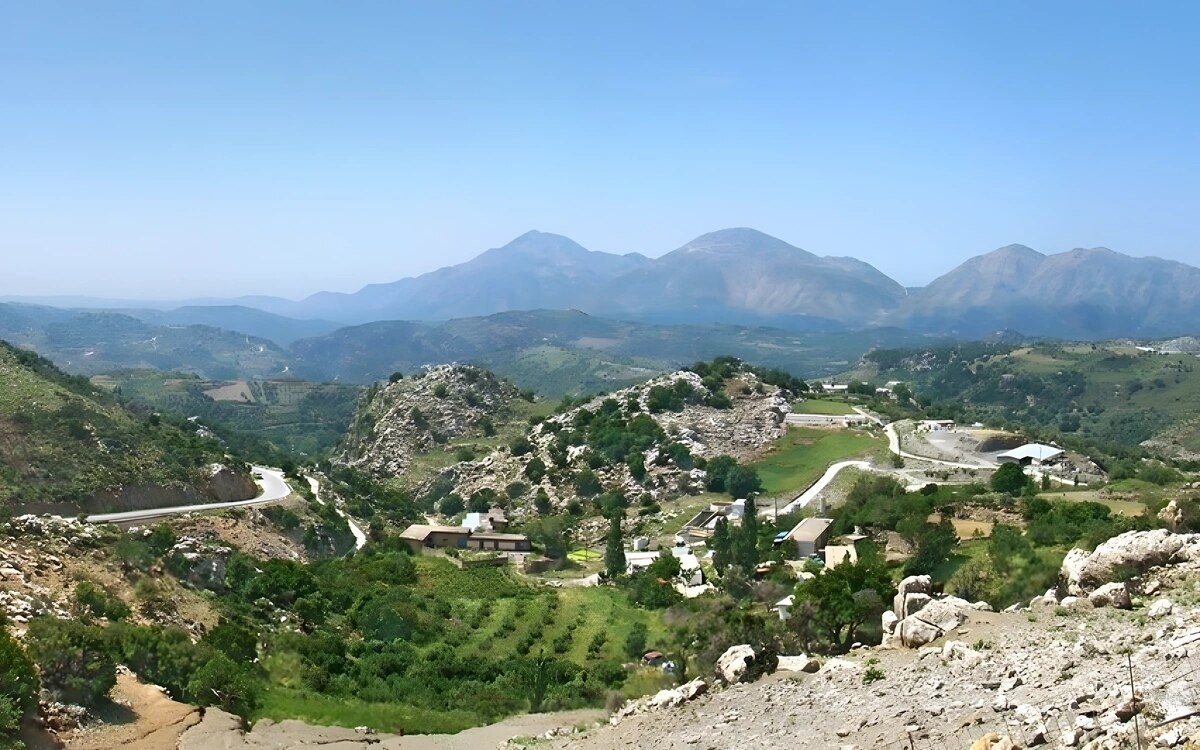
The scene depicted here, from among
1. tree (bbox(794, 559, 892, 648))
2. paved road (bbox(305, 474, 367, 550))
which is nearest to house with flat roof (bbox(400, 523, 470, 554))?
paved road (bbox(305, 474, 367, 550))

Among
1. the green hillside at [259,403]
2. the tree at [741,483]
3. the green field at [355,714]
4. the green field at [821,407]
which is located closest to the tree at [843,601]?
the green field at [355,714]

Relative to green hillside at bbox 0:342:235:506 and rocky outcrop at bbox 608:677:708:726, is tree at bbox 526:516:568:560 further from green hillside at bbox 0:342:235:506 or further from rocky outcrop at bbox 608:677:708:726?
rocky outcrop at bbox 608:677:708:726

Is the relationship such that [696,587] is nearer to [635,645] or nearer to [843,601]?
[635,645]

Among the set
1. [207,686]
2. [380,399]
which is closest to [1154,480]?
[207,686]

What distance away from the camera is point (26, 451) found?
1853 inches

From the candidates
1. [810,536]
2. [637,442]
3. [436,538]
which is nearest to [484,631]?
[810,536]

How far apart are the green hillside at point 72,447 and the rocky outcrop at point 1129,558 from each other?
4126cm

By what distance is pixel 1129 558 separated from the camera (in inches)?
815

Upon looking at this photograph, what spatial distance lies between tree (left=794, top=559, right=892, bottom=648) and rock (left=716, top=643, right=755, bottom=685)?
117 inches

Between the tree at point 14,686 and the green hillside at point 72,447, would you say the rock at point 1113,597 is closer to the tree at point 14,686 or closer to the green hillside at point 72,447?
the tree at point 14,686

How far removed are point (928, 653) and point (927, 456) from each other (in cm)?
5135

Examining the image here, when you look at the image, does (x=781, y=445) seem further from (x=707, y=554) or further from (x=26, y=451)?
(x=26, y=451)

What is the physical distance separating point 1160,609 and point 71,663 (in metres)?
20.6

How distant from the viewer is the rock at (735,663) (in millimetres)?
19125
